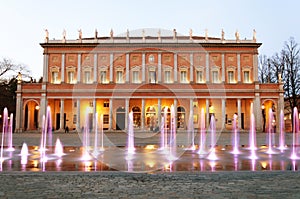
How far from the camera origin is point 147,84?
4603 cm

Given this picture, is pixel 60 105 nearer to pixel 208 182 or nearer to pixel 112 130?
pixel 112 130

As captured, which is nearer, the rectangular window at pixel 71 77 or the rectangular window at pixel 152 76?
the rectangular window at pixel 152 76

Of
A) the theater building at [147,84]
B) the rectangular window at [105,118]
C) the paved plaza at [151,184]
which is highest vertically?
the theater building at [147,84]

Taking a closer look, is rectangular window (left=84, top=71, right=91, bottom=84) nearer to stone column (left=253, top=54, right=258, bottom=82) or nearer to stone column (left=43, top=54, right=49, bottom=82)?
stone column (left=43, top=54, right=49, bottom=82)

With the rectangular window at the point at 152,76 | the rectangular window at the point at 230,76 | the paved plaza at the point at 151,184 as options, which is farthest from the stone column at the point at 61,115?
the paved plaza at the point at 151,184

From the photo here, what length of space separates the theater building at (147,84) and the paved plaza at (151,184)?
37.0 meters

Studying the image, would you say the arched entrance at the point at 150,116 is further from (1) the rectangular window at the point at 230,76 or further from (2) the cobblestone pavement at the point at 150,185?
(2) the cobblestone pavement at the point at 150,185

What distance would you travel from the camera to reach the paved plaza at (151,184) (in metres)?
6.01

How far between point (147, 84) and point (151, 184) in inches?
1545

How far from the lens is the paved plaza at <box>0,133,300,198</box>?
19.7 feet

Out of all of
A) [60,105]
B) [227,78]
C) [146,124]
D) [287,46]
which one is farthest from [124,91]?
[287,46]

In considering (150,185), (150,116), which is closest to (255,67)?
(150,116)

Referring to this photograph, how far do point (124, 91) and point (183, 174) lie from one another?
3790 centimetres

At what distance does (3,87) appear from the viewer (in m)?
47.6
